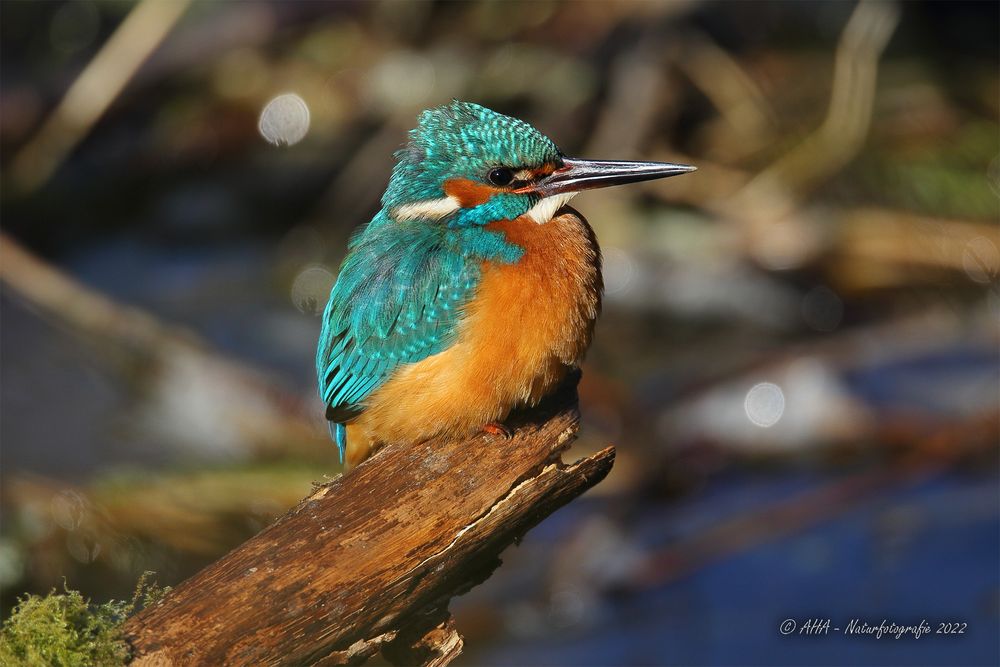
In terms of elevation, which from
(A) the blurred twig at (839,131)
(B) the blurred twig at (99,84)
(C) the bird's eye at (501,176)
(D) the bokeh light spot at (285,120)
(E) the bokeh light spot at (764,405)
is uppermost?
(B) the blurred twig at (99,84)

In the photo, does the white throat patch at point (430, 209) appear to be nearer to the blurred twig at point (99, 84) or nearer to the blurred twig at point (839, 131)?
the blurred twig at point (839, 131)

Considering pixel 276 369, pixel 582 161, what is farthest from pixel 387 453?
pixel 276 369

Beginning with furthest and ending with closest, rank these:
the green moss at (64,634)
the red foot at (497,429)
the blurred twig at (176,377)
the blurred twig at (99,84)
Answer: the blurred twig at (99,84) → the blurred twig at (176,377) → the red foot at (497,429) → the green moss at (64,634)

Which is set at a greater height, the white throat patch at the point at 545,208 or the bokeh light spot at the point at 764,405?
the white throat patch at the point at 545,208

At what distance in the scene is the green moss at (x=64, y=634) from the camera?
236 cm

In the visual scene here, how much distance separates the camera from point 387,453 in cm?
288

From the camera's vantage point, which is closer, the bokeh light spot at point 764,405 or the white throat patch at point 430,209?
the white throat patch at point 430,209

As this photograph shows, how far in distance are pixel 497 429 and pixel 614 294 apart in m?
3.61

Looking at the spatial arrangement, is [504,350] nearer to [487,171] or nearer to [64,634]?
[487,171]

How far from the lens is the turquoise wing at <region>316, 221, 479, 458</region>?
3143 millimetres

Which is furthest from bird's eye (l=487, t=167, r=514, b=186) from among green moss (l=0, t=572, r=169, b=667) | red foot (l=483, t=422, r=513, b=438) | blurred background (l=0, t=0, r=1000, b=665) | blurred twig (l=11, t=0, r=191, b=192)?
blurred twig (l=11, t=0, r=191, b=192)

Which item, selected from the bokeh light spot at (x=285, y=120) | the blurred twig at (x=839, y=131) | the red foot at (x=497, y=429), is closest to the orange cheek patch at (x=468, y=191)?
the red foot at (x=497, y=429)

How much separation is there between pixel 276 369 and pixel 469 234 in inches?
121

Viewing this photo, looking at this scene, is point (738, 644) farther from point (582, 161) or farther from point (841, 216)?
point (841, 216)
